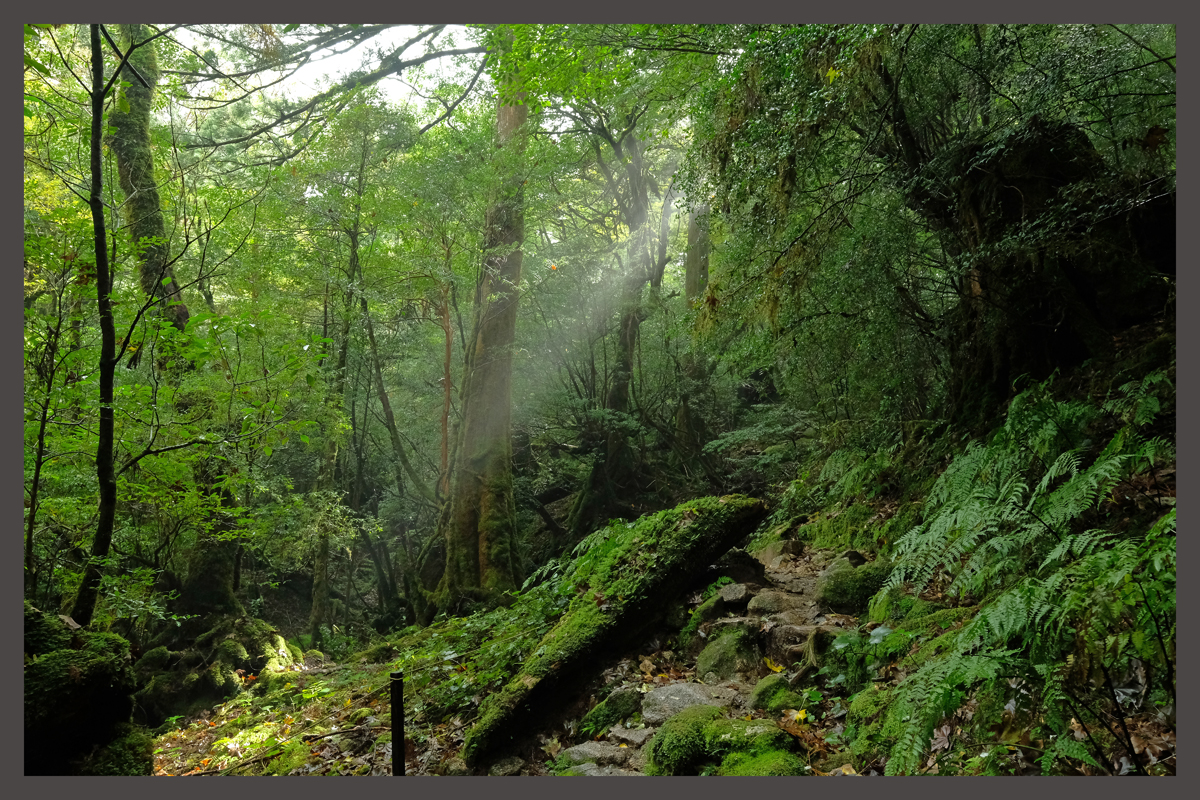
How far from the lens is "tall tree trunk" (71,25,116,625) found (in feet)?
9.30

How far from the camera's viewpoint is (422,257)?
27.6 feet

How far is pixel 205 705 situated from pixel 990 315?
305 inches

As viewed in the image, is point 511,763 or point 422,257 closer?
point 511,763

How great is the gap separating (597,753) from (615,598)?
41.0 inches

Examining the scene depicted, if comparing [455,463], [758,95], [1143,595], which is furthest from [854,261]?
[455,463]

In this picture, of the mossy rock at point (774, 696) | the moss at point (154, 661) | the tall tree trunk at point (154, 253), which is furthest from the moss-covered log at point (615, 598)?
the moss at point (154, 661)

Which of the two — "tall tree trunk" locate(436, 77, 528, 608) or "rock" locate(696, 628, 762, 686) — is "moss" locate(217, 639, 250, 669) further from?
"rock" locate(696, 628, 762, 686)

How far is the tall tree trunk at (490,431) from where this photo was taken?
7.28 metres

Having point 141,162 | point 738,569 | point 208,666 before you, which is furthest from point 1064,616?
point 141,162

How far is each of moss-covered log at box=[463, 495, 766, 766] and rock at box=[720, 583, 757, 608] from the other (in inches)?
9.6

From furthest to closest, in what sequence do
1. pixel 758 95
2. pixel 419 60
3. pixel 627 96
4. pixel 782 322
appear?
pixel 627 96
pixel 419 60
pixel 782 322
pixel 758 95

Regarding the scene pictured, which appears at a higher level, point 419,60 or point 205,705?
point 419,60

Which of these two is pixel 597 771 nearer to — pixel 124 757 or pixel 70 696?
pixel 124 757

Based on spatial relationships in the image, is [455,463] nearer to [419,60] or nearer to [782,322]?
[782,322]
